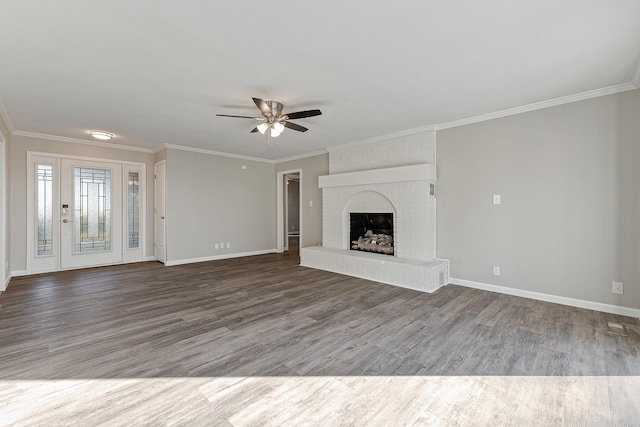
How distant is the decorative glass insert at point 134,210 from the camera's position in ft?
19.8

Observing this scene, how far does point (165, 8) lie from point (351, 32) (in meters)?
1.29

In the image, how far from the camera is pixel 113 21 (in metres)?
2.02

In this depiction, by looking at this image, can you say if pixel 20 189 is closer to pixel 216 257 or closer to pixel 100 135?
pixel 100 135

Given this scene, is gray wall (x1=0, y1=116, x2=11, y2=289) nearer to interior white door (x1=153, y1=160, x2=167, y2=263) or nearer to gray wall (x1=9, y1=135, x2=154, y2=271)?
gray wall (x1=9, y1=135, x2=154, y2=271)

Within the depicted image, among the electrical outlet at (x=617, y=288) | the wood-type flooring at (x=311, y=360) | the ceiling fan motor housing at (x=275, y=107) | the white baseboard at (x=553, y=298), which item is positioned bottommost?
the wood-type flooring at (x=311, y=360)

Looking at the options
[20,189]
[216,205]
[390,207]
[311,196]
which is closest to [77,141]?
[20,189]

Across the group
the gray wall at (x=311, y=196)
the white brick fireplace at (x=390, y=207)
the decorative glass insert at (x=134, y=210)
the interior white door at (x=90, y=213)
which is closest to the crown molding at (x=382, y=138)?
the white brick fireplace at (x=390, y=207)

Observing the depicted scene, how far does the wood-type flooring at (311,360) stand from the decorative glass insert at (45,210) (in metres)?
1.72

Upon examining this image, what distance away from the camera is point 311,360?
220 centimetres

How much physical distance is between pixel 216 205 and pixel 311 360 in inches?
201

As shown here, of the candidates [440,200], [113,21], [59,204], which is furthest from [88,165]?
[440,200]

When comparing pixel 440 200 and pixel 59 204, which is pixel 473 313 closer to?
pixel 440 200

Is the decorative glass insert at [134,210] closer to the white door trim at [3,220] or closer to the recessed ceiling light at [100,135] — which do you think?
the recessed ceiling light at [100,135]

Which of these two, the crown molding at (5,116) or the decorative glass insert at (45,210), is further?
the decorative glass insert at (45,210)
